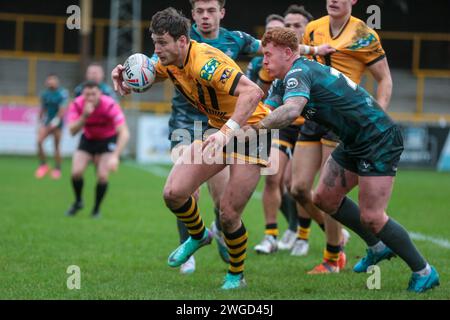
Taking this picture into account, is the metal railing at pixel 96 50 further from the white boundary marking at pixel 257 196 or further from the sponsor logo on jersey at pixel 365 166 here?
the sponsor logo on jersey at pixel 365 166

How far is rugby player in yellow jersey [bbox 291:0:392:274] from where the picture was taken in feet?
24.4

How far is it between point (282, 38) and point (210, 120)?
1.10 metres

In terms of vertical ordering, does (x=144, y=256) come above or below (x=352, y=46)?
below

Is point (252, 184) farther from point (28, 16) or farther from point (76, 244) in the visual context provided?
point (28, 16)

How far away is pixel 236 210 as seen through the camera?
644 centimetres

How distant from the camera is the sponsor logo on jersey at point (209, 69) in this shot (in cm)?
597

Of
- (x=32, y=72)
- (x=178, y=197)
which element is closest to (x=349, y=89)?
(x=178, y=197)

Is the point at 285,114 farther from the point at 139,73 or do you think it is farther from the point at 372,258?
the point at 372,258

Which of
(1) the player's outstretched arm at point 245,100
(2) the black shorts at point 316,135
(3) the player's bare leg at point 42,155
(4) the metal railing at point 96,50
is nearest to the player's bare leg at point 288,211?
(2) the black shorts at point 316,135

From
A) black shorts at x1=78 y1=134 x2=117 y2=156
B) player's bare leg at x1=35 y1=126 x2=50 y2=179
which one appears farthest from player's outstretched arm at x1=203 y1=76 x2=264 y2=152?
player's bare leg at x1=35 y1=126 x2=50 y2=179

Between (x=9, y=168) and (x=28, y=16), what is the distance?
1291 cm

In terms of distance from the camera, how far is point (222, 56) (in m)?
6.18

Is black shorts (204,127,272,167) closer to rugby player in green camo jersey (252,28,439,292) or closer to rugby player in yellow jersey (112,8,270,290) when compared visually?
rugby player in yellow jersey (112,8,270,290)

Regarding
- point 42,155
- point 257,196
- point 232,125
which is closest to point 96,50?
point 42,155
